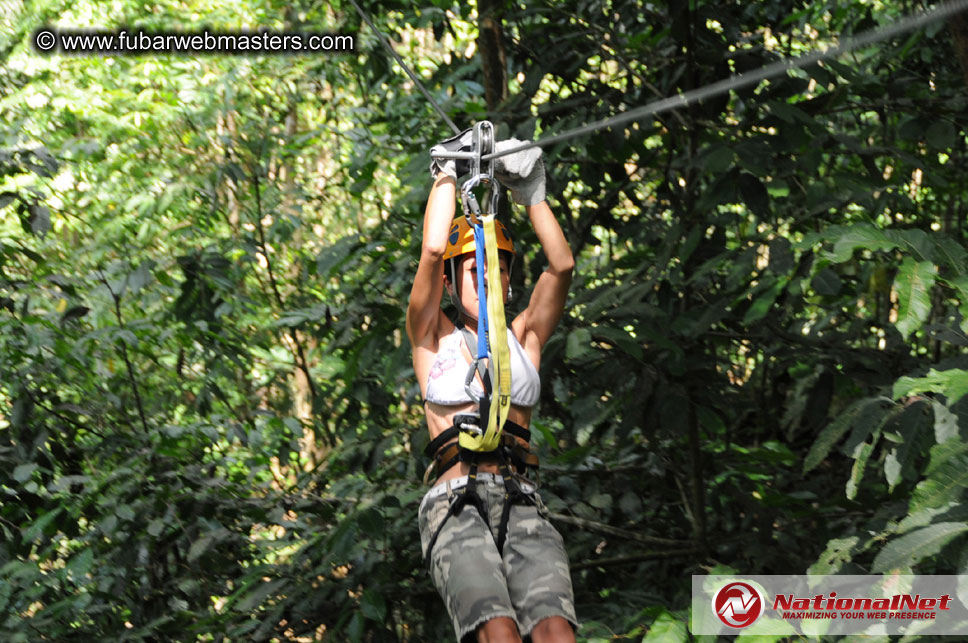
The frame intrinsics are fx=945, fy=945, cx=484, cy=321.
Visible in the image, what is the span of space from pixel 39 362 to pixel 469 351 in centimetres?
263

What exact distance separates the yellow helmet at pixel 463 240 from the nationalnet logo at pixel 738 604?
1.14 meters

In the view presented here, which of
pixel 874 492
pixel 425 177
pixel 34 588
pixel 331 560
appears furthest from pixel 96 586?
pixel 874 492

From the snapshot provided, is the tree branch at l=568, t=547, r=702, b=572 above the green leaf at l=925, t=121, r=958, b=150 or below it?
below

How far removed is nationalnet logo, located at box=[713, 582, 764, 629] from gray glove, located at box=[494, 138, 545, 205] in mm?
1247

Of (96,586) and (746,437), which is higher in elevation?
(746,437)

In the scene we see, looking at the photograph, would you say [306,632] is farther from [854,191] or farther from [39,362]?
[854,191]

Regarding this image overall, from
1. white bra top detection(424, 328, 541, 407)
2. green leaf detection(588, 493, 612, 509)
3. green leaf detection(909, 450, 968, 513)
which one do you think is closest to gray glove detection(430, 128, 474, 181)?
white bra top detection(424, 328, 541, 407)

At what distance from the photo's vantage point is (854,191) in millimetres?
3299

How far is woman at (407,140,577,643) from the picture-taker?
240cm

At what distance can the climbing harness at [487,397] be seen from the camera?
2.46 m

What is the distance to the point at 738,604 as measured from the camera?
263 cm

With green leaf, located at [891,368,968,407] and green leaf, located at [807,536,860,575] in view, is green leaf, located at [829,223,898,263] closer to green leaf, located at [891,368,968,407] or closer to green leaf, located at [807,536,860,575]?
green leaf, located at [891,368,968,407]

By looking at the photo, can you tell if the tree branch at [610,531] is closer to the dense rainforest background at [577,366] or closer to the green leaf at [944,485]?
the dense rainforest background at [577,366]

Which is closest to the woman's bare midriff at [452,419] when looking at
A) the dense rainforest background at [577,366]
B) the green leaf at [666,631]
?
the dense rainforest background at [577,366]
